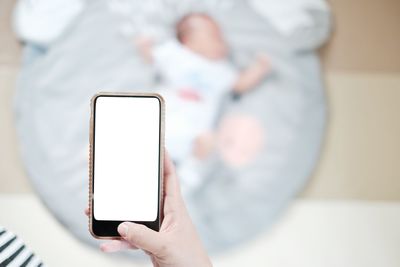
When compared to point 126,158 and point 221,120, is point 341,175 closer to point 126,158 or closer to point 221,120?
point 221,120

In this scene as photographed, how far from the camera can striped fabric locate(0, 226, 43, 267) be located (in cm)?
76

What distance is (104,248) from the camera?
737 millimetres

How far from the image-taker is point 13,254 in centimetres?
77

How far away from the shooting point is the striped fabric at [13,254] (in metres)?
0.76

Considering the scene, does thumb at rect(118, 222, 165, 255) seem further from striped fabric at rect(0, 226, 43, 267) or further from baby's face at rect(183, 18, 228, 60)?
baby's face at rect(183, 18, 228, 60)

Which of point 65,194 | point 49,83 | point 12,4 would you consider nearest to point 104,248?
point 65,194

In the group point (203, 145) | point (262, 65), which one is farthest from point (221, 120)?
point (262, 65)

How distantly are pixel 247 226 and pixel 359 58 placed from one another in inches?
23.2

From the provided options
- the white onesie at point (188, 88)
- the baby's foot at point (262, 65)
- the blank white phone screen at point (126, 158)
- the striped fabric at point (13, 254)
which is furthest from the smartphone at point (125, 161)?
the baby's foot at point (262, 65)

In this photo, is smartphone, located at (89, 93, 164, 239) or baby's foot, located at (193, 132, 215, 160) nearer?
smartphone, located at (89, 93, 164, 239)

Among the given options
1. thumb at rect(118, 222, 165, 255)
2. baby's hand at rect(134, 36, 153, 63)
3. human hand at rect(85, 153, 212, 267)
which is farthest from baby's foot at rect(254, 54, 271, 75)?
thumb at rect(118, 222, 165, 255)

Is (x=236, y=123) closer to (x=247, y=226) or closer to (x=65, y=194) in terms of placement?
(x=247, y=226)

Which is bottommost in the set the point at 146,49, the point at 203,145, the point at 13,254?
the point at 13,254

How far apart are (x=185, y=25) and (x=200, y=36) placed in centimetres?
5
